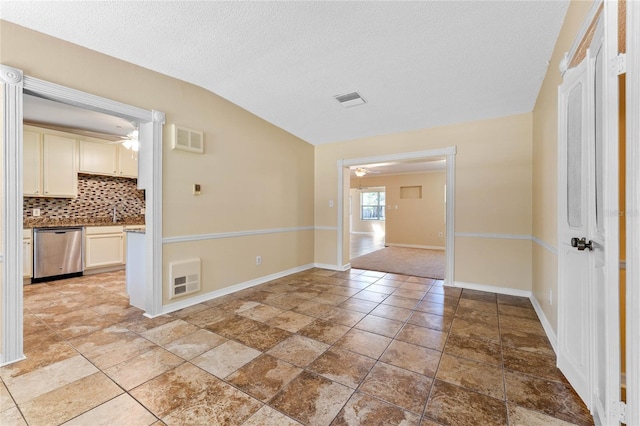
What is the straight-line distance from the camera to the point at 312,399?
1.61 meters

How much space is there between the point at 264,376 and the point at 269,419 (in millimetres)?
403

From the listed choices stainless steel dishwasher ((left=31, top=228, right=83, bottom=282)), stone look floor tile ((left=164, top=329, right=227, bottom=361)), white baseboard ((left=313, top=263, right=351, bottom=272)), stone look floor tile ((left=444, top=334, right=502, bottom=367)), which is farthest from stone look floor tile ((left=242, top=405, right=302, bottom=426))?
stainless steel dishwasher ((left=31, top=228, right=83, bottom=282))

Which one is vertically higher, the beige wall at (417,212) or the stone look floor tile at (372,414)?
the beige wall at (417,212)

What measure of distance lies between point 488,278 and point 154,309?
4.25 metres

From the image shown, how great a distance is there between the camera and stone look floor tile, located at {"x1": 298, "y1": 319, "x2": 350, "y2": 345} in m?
2.39

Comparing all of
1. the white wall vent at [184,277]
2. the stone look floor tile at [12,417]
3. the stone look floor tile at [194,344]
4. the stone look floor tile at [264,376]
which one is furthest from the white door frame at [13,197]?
the stone look floor tile at [264,376]

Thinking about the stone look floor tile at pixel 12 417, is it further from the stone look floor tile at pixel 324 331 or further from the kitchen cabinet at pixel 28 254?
the kitchen cabinet at pixel 28 254

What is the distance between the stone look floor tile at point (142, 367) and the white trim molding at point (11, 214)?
2.63 feet

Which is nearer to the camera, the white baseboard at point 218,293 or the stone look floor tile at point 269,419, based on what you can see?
the stone look floor tile at point 269,419

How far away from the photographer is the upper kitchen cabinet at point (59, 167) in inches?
174

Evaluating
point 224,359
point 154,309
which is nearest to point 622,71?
point 224,359

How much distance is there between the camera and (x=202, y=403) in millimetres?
1572

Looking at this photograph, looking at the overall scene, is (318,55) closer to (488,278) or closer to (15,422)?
(15,422)

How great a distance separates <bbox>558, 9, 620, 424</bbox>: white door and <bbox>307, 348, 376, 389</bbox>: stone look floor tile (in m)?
1.23
